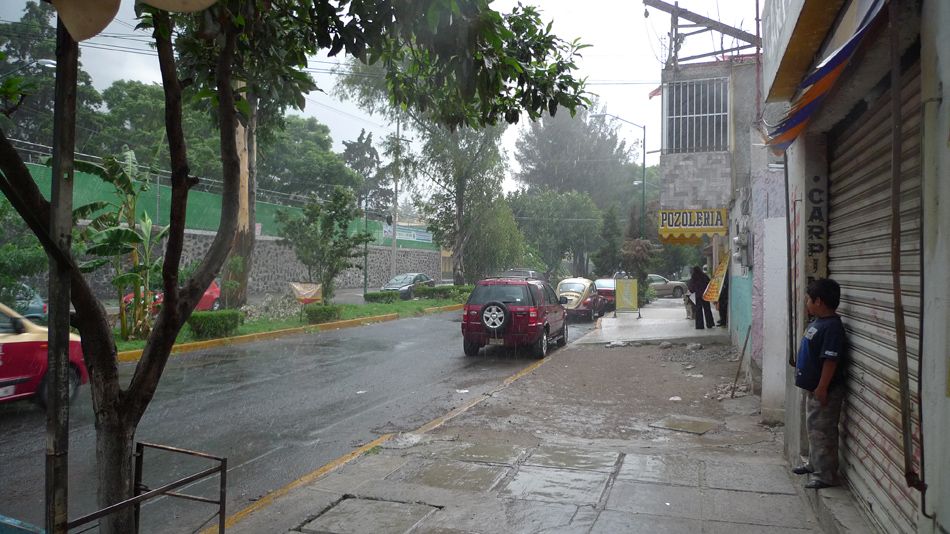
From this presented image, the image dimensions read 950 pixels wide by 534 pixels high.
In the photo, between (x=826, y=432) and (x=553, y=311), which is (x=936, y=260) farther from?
(x=553, y=311)

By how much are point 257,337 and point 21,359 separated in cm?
892

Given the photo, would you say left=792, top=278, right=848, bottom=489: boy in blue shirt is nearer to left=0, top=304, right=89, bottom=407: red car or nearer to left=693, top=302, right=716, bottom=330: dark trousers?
left=0, top=304, right=89, bottom=407: red car

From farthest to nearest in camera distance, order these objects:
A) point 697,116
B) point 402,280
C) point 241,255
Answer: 1. point 402,280
2. point 241,255
3. point 697,116

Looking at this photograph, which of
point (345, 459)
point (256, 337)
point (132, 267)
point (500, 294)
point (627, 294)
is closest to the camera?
point (345, 459)

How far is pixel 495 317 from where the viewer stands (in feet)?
44.3

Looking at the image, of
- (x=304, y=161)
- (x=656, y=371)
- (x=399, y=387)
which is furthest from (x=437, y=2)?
(x=304, y=161)

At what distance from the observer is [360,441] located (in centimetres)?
730

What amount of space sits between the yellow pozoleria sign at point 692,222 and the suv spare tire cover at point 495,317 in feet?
22.8

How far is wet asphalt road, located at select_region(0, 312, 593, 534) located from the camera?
5.61m

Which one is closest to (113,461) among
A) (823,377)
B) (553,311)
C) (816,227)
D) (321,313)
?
(823,377)

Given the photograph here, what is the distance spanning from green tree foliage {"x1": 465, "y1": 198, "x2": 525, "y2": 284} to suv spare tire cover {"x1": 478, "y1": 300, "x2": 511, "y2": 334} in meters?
21.9

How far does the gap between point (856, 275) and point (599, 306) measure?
21922 millimetres

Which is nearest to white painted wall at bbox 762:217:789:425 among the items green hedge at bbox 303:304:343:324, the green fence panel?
green hedge at bbox 303:304:343:324

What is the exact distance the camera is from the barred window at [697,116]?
1831 cm
